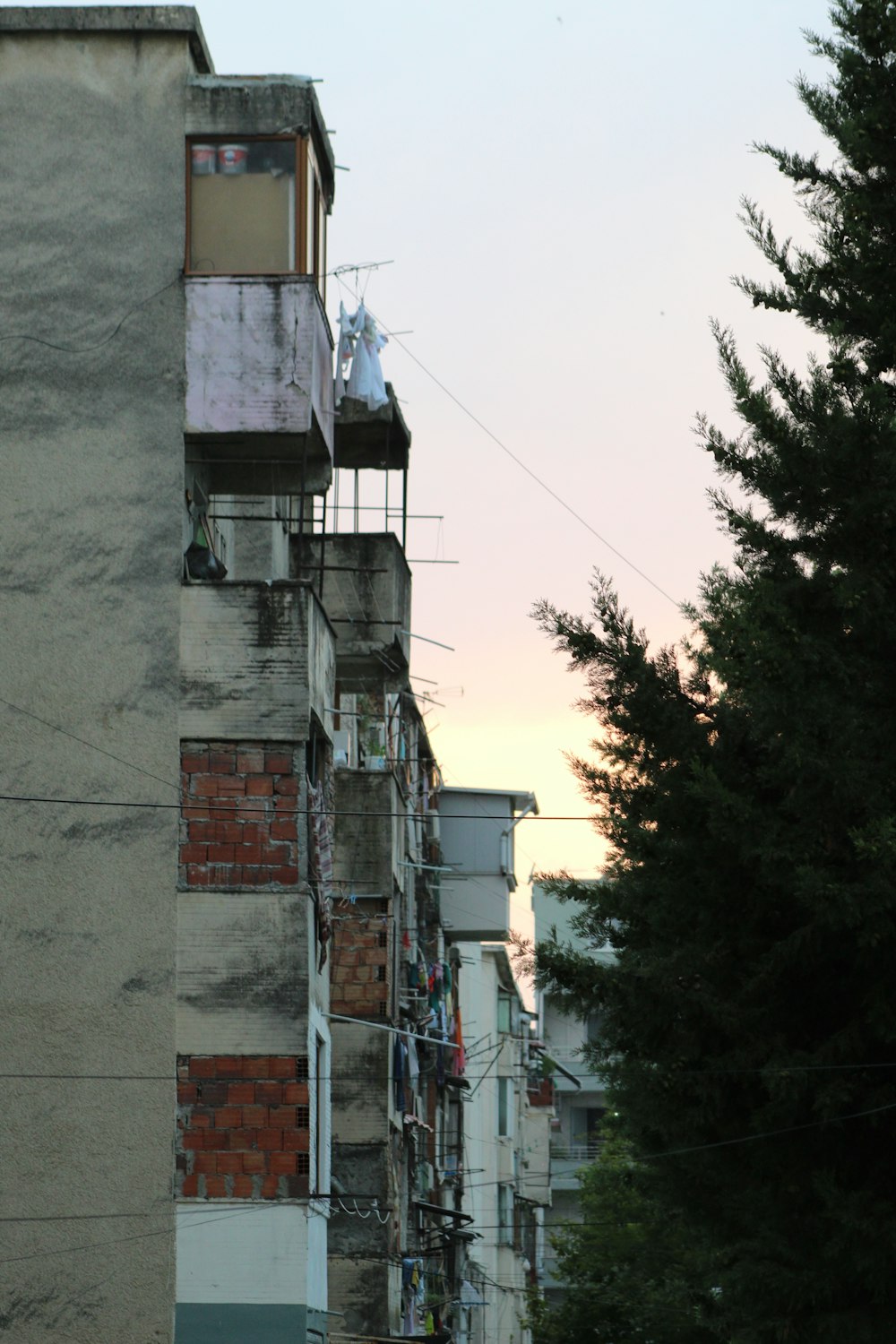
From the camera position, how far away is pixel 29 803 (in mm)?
20562

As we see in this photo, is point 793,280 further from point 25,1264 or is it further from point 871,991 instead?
point 25,1264

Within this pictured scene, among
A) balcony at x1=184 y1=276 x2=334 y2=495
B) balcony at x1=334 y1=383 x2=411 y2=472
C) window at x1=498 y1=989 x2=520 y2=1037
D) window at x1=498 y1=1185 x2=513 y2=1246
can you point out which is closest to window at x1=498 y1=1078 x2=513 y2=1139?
window at x1=498 y1=1185 x2=513 y2=1246

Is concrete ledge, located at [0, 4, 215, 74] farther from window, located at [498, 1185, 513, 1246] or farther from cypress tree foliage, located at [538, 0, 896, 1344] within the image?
window, located at [498, 1185, 513, 1246]

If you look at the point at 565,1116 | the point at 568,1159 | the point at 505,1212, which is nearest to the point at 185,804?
the point at 505,1212

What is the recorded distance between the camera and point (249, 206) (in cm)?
2166

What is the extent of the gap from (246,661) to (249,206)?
4.80 m

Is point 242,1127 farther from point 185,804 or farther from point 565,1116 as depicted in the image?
point 565,1116

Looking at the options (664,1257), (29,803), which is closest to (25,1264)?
(29,803)

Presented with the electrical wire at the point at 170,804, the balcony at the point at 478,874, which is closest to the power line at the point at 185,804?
the electrical wire at the point at 170,804

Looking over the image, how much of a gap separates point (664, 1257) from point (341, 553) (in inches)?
500

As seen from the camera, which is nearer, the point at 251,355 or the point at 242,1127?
the point at 242,1127

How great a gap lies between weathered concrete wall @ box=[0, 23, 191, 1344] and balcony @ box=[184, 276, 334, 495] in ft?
0.82

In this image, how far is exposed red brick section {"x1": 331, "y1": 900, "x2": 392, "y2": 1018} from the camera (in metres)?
27.1

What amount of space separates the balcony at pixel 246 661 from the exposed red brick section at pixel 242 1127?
10.4ft
